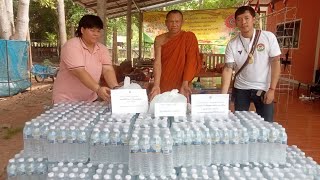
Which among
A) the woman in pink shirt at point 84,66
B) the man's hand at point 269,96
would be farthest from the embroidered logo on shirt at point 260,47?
the woman in pink shirt at point 84,66

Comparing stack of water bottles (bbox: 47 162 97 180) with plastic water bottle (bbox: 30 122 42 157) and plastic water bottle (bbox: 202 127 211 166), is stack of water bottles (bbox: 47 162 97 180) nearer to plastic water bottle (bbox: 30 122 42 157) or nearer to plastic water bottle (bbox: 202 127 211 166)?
plastic water bottle (bbox: 30 122 42 157)

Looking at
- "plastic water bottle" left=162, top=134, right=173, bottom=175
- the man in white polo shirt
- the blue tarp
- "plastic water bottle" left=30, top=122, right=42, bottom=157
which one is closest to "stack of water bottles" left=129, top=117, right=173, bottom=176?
"plastic water bottle" left=162, top=134, right=173, bottom=175

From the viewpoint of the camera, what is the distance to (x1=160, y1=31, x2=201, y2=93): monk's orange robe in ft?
10.3

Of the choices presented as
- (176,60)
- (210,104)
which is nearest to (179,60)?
(176,60)

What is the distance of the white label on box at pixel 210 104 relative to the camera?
1907mm

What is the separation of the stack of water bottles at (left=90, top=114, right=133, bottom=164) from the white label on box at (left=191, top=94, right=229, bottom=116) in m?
0.46

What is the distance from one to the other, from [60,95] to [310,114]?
5.25 meters

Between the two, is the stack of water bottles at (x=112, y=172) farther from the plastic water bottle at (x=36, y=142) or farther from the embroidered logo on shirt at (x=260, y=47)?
the embroidered logo on shirt at (x=260, y=47)

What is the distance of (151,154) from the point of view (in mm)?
1534

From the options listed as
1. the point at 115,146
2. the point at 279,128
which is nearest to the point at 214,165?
the point at 279,128

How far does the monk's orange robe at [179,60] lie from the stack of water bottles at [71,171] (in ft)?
5.77

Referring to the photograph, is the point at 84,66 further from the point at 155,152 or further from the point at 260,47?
the point at 260,47

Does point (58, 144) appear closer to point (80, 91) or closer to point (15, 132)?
point (80, 91)

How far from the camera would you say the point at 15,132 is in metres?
5.14
